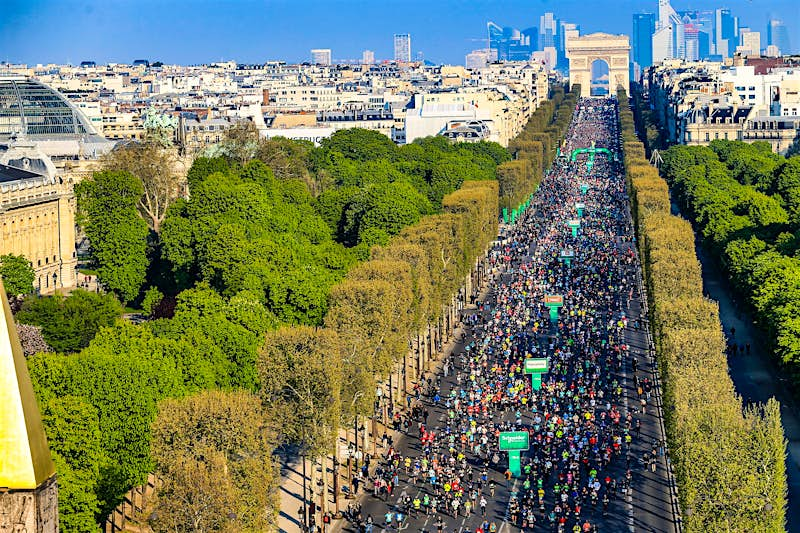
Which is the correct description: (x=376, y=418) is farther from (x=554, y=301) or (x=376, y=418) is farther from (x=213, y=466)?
(x=554, y=301)

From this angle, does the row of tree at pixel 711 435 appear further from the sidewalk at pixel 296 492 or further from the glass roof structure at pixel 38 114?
the glass roof structure at pixel 38 114

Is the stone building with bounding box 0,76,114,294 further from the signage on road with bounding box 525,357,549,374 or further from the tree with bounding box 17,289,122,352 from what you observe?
the signage on road with bounding box 525,357,549,374

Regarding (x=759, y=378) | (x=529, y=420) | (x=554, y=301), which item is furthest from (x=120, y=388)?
(x=554, y=301)

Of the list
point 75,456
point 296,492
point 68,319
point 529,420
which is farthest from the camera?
point 68,319

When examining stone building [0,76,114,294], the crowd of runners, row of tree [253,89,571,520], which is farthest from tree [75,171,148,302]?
the crowd of runners

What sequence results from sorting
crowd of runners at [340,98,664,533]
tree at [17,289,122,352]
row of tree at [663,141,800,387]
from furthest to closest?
tree at [17,289,122,352] → row of tree at [663,141,800,387] → crowd of runners at [340,98,664,533]

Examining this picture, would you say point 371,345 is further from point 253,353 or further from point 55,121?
point 55,121

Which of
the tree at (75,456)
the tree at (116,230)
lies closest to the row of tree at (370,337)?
the tree at (75,456)
